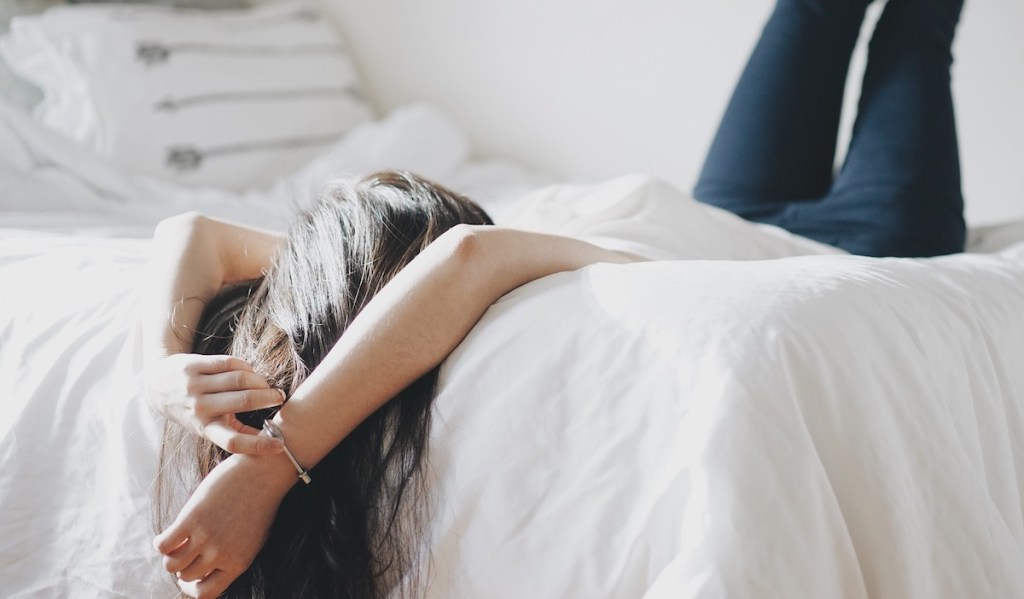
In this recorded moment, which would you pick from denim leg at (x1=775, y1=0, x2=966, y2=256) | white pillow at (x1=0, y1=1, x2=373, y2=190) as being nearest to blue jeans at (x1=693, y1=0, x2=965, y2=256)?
denim leg at (x1=775, y1=0, x2=966, y2=256)

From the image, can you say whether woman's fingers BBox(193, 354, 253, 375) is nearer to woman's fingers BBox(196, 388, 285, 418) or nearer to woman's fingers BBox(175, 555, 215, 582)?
woman's fingers BBox(196, 388, 285, 418)

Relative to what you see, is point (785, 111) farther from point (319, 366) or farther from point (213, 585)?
point (213, 585)

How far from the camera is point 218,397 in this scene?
0.69 m

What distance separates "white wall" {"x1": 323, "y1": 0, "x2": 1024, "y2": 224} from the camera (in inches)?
68.5

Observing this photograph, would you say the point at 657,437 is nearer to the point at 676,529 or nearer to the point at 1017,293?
the point at 676,529

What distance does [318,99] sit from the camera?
2150 mm

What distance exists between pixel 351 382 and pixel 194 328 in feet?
0.79

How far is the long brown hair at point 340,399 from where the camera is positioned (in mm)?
670

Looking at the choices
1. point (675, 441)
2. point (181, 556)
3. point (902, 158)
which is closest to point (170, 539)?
point (181, 556)

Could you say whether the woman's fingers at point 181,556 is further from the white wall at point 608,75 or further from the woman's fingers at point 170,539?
the white wall at point 608,75

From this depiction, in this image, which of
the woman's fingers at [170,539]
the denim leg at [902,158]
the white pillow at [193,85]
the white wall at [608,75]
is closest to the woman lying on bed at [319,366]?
the woman's fingers at [170,539]

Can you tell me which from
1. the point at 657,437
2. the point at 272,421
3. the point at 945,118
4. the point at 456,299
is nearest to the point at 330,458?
the point at 272,421

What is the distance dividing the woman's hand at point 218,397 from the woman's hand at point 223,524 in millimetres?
18

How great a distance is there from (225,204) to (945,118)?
1.22 metres
